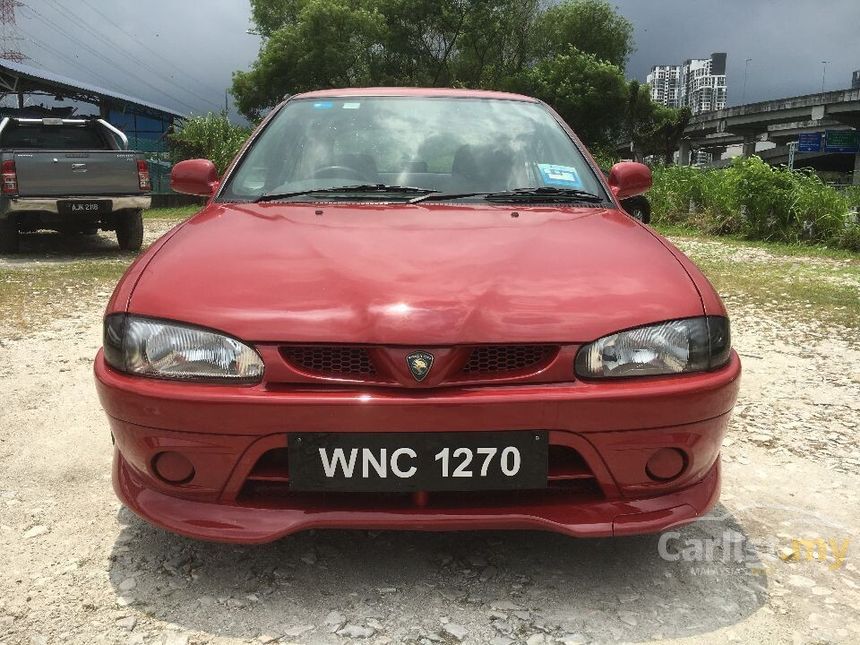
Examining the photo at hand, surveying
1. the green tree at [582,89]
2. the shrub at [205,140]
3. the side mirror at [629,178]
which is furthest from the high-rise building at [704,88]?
the side mirror at [629,178]

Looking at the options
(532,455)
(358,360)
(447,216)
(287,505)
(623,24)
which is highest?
(623,24)

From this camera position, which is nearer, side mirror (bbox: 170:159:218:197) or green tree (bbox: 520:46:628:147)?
side mirror (bbox: 170:159:218:197)

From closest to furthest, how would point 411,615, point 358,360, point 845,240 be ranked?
point 358,360 → point 411,615 → point 845,240

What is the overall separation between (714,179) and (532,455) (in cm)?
1474

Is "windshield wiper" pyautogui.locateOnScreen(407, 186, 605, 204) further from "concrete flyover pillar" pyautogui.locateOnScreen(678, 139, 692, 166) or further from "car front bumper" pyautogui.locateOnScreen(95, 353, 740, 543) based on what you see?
"concrete flyover pillar" pyautogui.locateOnScreen(678, 139, 692, 166)

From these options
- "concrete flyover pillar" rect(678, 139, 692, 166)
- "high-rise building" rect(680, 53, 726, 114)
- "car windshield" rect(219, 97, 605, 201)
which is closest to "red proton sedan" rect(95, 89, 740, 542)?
"car windshield" rect(219, 97, 605, 201)

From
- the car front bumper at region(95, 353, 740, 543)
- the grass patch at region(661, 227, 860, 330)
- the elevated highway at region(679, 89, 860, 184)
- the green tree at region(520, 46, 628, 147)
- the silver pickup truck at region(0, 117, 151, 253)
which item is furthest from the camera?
the elevated highway at region(679, 89, 860, 184)

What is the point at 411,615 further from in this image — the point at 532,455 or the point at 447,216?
the point at 447,216

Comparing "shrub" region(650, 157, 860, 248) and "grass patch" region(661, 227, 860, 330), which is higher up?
"shrub" region(650, 157, 860, 248)

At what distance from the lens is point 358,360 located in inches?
74.7

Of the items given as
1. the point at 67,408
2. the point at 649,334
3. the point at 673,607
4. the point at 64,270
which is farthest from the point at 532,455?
the point at 64,270

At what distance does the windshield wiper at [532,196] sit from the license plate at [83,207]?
786 cm

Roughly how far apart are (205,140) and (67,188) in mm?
14299

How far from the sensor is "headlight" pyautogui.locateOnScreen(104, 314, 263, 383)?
1.92 metres
